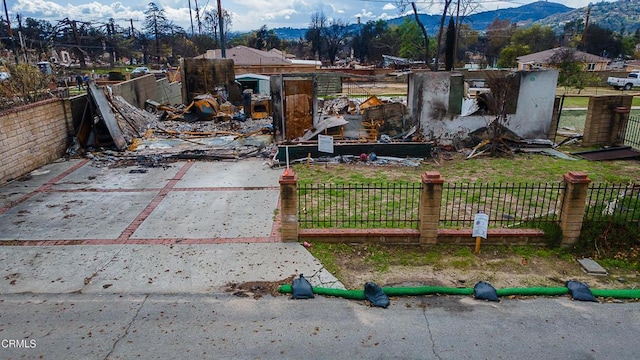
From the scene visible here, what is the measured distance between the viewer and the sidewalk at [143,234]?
679cm

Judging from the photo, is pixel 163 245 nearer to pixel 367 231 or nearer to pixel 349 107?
pixel 367 231

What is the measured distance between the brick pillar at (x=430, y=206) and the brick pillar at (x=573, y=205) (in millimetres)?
2228

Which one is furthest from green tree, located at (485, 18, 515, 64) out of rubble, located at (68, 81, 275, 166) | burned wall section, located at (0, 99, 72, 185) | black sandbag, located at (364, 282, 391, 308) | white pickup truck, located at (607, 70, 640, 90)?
black sandbag, located at (364, 282, 391, 308)

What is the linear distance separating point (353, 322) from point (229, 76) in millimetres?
21723

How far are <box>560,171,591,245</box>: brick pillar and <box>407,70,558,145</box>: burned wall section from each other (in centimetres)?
818

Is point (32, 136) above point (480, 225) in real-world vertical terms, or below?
above

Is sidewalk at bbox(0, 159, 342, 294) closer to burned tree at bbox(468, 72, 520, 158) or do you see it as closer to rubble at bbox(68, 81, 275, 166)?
rubble at bbox(68, 81, 275, 166)

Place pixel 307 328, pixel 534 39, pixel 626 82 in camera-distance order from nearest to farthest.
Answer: pixel 307 328, pixel 626 82, pixel 534 39

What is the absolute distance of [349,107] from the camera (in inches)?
826

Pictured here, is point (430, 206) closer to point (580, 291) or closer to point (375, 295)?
point (375, 295)

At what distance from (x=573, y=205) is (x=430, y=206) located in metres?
2.49

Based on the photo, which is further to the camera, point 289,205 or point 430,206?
point 289,205

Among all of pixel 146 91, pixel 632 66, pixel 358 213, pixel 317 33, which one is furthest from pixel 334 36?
pixel 358 213

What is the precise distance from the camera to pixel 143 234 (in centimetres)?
836
